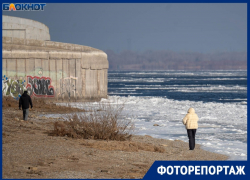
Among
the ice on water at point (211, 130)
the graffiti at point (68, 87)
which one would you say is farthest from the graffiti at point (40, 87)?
the ice on water at point (211, 130)

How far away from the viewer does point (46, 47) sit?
25.2m

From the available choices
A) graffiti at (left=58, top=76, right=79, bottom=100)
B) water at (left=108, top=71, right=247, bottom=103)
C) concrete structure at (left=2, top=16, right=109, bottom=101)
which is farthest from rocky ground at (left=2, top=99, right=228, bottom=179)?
water at (left=108, top=71, right=247, bottom=103)

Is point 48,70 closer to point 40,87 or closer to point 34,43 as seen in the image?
point 40,87

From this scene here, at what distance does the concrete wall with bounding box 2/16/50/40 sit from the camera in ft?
89.1

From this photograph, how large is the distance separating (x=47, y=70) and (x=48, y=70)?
0.20 feet

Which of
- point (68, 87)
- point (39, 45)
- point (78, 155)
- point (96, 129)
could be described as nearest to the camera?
point (78, 155)

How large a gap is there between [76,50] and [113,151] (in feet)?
55.1

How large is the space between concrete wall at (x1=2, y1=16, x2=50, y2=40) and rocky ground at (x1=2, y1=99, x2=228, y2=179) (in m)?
15.9

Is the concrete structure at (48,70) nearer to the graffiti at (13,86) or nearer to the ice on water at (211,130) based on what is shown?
the graffiti at (13,86)

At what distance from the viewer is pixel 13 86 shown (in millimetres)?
24172

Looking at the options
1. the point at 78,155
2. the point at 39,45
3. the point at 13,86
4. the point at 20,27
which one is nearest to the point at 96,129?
the point at 78,155

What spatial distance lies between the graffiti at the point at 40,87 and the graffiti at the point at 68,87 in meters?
0.60

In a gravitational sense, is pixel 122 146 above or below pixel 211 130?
above

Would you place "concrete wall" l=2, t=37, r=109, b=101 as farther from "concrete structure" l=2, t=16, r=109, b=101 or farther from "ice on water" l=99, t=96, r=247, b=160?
"ice on water" l=99, t=96, r=247, b=160
